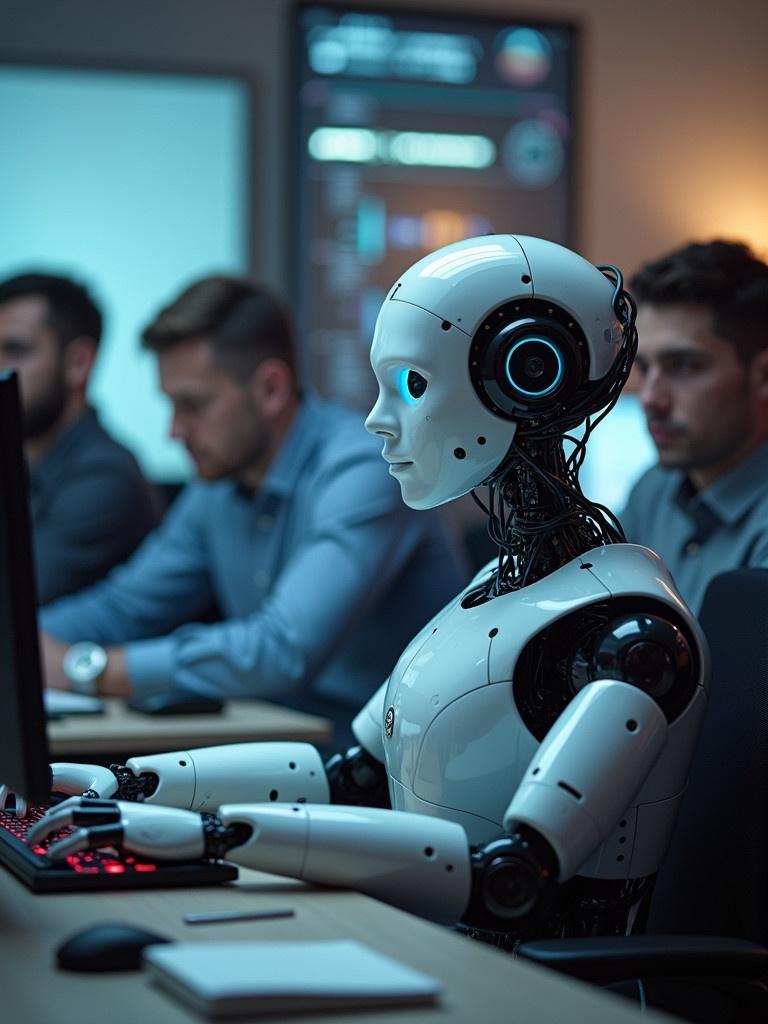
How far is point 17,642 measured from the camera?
3.18 feet

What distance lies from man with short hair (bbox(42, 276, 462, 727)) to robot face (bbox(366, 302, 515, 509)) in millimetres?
1186

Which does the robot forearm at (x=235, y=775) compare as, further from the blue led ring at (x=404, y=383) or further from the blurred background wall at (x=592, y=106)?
the blurred background wall at (x=592, y=106)

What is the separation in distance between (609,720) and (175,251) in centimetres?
342

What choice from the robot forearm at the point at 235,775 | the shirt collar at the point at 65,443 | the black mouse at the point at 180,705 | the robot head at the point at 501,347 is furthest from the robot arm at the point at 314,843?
the shirt collar at the point at 65,443

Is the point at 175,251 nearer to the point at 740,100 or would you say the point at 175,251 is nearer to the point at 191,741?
the point at 740,100

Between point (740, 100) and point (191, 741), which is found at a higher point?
point (740, 100)

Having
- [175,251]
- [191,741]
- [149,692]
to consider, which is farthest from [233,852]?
[175,251]

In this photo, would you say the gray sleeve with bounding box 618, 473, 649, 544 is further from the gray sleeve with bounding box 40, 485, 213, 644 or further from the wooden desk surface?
the gray sleeve with bounding box 40, 485, 213, 644

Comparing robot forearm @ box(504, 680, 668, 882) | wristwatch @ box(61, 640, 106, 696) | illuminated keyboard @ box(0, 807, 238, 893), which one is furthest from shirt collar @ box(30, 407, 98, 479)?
robot forearm @ box(504, 680, 668, 882)

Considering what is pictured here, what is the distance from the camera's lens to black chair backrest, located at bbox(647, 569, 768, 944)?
4.36ft

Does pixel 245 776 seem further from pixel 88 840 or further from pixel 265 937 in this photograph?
pixel 265 937

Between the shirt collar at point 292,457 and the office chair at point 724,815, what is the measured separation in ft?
4.65

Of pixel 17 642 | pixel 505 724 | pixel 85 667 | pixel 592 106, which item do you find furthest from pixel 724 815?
pixel 592 106

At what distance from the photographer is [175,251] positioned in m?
4.30
